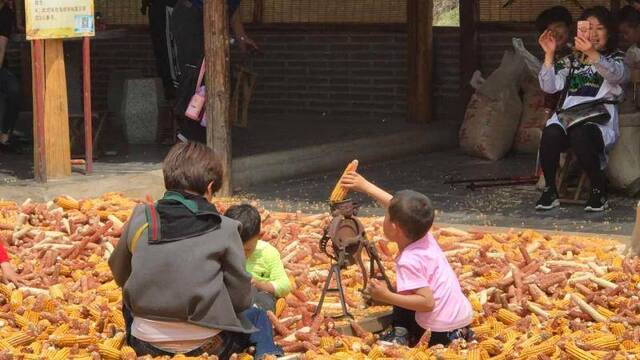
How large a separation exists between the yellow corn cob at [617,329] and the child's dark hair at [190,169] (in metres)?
1.90

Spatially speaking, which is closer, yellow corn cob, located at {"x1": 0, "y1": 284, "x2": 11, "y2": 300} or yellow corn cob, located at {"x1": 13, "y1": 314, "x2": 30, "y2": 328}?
yellow corn cob, located at {"x1": 13, "y1": 314, "x2": 30, "y2": 328}

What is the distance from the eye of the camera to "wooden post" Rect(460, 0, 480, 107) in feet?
42.5

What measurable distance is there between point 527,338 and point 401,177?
5343mm

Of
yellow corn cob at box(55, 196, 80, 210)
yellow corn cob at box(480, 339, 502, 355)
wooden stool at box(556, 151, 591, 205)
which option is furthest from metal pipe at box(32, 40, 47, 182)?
yellow corn cob at box(480, 339, 502, 355)

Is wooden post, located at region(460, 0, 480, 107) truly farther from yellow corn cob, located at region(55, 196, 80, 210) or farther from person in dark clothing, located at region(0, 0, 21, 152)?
yellow corn cob, located at region(55, 196, 80, 210)

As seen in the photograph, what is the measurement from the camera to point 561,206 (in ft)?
31.2

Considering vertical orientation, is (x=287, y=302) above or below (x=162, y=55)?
below

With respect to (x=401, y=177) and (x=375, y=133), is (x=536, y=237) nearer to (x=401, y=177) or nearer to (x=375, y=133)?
(x=401, y=177)

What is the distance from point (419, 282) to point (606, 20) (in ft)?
13.6

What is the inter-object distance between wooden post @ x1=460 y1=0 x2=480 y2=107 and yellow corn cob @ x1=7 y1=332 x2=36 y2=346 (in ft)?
25.4

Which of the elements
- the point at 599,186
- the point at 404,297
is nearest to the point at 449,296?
the point at 404,297

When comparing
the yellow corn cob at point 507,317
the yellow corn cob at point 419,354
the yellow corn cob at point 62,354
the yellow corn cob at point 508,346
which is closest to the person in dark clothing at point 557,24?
the yellow corn cob at point 507,317

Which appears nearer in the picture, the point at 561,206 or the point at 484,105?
the point at 561,206

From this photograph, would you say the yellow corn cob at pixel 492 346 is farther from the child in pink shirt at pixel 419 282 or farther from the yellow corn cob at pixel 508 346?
the child in pink shirt at pixel 419 282
